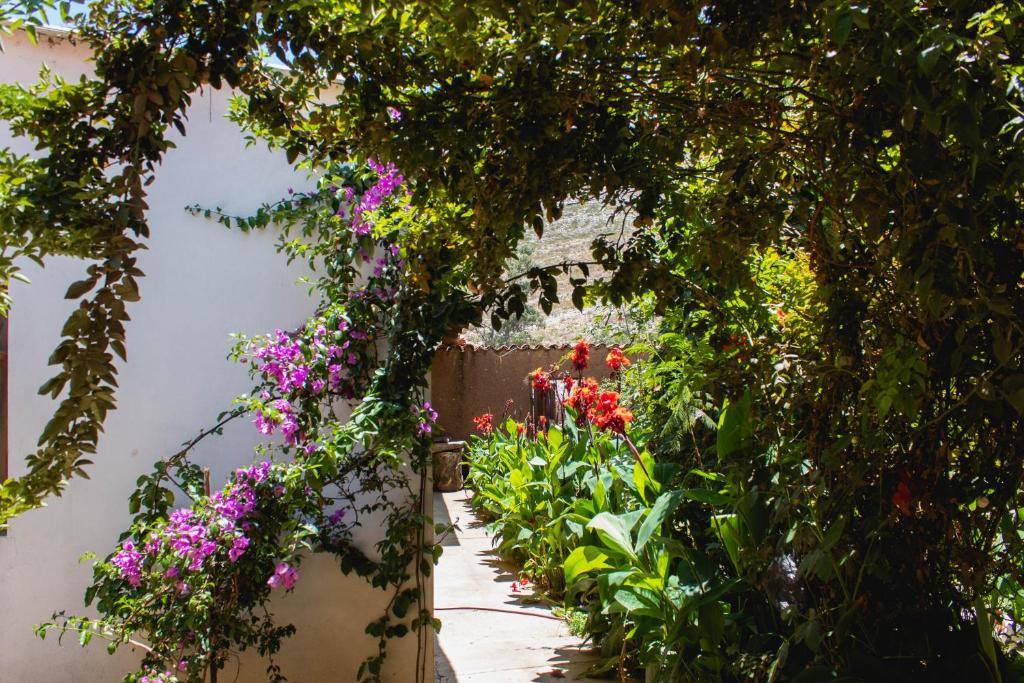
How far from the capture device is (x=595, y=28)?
230cm

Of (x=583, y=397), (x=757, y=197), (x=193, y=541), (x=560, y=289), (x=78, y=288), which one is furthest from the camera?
(x=560, y=289)

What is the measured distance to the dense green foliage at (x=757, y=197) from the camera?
5.80 ft

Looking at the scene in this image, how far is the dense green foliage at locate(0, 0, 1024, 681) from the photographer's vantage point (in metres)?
1.77

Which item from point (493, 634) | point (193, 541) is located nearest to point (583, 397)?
point (493, 634)

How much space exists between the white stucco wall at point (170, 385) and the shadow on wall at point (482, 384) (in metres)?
8.22

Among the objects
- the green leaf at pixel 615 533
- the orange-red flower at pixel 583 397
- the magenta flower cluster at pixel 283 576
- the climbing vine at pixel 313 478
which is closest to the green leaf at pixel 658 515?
the green leaf at pixel 615 533

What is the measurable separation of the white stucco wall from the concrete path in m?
0.77

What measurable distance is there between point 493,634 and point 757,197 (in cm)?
369

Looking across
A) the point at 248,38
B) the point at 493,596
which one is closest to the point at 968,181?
the point at 248,38

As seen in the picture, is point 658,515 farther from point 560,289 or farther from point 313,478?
point 560,289

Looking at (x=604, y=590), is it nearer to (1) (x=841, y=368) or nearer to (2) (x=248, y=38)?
(1) (x=841, y=368)

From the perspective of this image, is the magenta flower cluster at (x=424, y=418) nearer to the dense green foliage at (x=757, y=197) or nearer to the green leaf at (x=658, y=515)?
the dense green foliage at (x=757, y=197)

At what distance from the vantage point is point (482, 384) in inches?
506

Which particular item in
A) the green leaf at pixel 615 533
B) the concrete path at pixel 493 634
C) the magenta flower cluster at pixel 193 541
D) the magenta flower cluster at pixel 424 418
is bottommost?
the concrete path at pixel 493 634
